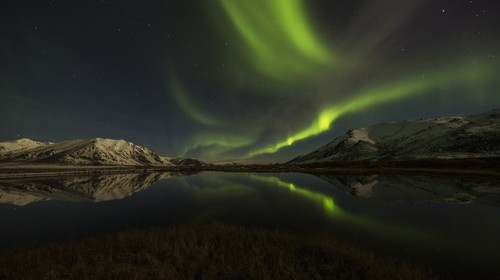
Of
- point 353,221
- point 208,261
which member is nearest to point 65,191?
point 208,261

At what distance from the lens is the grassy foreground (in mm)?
11141

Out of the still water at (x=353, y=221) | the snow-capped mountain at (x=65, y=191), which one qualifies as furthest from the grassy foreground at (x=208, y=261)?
the snow-capped mountain at (x=65, y=191)

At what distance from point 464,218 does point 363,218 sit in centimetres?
922

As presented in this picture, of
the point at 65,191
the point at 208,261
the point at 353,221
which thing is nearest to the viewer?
the point at 208,261

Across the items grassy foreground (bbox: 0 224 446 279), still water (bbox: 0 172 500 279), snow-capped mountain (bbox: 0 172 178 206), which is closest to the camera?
grassy foreground (bbox: 0 224 446 279)

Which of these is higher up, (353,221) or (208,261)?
(208,261)

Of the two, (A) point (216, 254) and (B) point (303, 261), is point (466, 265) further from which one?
(A) point (216, 254)

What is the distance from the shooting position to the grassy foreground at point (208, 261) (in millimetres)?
11141

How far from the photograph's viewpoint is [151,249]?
48.0 ft

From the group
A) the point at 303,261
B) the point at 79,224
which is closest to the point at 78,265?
the point at 303,261

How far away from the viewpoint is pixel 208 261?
1282cm

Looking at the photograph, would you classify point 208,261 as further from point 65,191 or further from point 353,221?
point 65,191

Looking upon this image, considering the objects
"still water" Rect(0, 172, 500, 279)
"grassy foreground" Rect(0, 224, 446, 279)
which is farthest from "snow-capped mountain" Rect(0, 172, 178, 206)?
"grassy foreground" Rect(0, 224, 446, 279)

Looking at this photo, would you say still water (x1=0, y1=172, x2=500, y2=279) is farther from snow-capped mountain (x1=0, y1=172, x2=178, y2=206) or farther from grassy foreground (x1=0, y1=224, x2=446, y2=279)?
snow-capped mountain (x1=0, y1=172, x2=178, y2=206)
